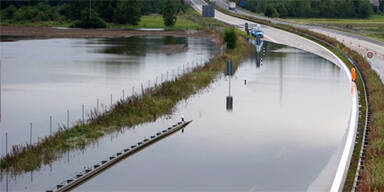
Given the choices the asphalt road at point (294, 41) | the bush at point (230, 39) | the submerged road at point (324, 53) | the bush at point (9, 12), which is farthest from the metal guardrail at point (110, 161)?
the bush at point (9, 12)

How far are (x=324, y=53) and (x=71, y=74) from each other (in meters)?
44.6

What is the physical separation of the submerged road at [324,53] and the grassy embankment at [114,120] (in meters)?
14.6

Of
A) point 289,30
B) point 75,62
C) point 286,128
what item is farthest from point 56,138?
point 289,30

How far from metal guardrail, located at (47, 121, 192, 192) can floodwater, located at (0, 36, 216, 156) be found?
6268 mm

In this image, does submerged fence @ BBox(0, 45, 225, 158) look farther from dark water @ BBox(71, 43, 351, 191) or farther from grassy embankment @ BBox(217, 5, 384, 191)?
grassy embankment @ BBox(217, 5, 384, 191)

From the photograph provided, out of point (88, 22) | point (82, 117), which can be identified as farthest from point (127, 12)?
point (82, 117)

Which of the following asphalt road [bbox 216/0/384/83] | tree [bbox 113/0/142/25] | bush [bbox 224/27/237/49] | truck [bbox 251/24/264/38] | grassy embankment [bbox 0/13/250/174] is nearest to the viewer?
grassy embankment [bbox 0/13/250/174]

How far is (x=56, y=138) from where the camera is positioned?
38750 millimetres

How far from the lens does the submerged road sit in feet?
106

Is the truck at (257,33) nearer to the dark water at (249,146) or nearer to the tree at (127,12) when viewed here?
the tree at (127,12)

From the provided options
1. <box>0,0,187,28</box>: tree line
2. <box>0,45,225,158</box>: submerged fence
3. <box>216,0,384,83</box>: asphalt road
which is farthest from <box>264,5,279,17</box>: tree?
<box>0,45,225,158</box>: submerged fence

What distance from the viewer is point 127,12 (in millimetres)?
174000

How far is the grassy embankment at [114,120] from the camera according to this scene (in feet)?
113

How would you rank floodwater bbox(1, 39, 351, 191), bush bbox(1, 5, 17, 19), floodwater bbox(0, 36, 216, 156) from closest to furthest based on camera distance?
floodwater bbox(1, 39, 351, 191) < floodwater bbox(0, 36, 216, 156) < bush bbox(1, 5, 17, 19)
